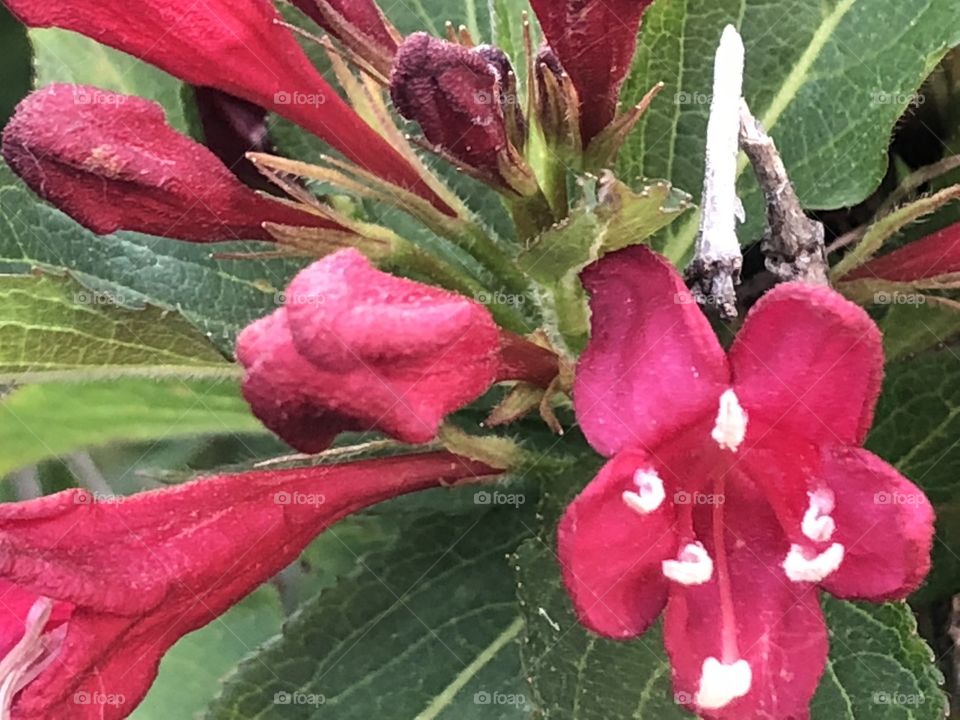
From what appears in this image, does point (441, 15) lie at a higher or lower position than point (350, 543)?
higher

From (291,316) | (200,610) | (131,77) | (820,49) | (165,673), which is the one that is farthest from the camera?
(165,673)

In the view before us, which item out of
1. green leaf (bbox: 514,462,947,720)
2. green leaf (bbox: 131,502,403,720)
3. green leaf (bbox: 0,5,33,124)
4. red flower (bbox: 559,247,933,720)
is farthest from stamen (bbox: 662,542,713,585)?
green leaf (bbox: 0,5,33,124)

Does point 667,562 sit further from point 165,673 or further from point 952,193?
point 165,673

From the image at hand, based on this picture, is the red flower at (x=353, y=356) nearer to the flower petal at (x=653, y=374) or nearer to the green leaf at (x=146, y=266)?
the flower petal at (x=653, y=374)

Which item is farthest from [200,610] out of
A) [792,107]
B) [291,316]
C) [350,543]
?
[792,107]

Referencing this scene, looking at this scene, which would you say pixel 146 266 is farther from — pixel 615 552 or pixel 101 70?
pixel 615 552

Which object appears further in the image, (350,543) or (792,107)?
(350,543)

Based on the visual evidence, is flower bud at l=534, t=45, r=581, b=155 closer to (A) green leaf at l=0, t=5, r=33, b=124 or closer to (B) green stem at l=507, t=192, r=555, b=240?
(B) green stem at l=507, t=192, r=555, b=240

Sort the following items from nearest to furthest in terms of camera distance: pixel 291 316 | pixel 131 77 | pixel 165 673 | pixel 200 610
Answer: pixel 291 316 → pixel 200 610 → pixel 131 77 → pixel 165 673
